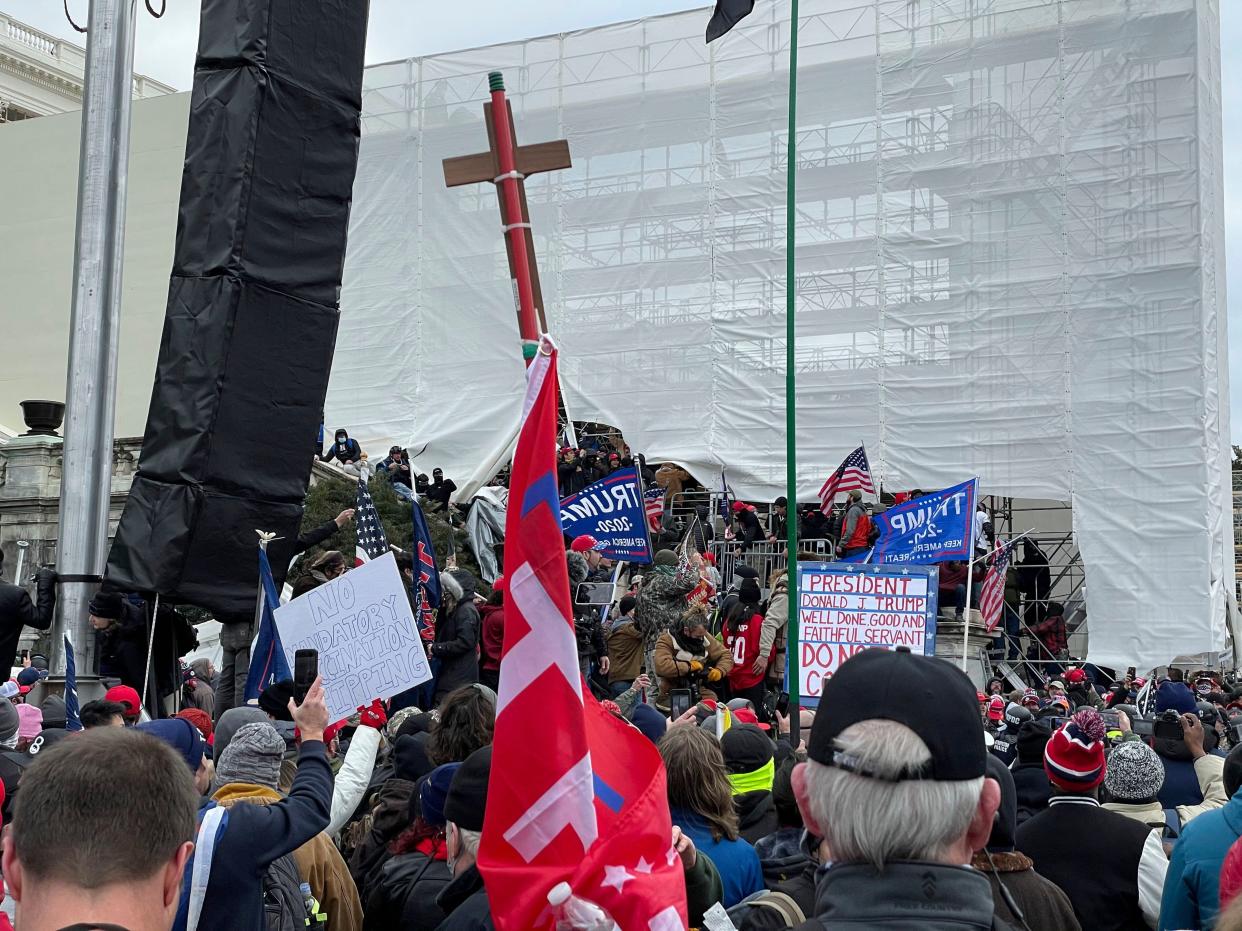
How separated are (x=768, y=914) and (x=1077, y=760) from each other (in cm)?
156

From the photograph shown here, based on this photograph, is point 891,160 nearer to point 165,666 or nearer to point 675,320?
point 675,320

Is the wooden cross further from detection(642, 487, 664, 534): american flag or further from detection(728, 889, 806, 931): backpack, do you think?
detection(642, 487, 664, 534): american flag

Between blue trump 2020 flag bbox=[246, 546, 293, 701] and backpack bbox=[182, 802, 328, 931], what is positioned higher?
blue trump 2020 flag bbox=[246, 546, 293, 701]

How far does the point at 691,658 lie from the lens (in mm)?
10242

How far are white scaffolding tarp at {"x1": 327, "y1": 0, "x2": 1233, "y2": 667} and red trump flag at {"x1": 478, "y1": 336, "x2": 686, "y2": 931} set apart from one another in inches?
749

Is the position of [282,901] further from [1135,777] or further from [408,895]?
[1135,777]

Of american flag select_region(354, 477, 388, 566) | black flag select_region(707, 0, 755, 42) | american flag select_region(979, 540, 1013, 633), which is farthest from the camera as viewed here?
american flag select_region(979, 540, 1013, 633)

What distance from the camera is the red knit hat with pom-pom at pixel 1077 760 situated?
449 centimetres

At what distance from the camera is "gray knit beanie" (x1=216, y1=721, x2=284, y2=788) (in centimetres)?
393

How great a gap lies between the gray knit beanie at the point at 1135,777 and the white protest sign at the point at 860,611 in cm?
344

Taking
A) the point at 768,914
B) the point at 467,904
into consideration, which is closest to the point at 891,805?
the point at 768,914

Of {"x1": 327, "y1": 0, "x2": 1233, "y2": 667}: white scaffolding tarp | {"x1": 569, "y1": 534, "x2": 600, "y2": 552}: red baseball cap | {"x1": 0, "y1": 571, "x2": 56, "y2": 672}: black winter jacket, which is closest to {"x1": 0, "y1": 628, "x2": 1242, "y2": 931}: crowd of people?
{"x1": 0, "y1": 571, "x2": 56, "y2": 672}: black winter jacket

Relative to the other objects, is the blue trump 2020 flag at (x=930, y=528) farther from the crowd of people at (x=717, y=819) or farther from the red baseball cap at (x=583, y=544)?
the crowd of people at (x=717, y=819)

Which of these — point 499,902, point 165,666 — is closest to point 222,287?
point 165,666
